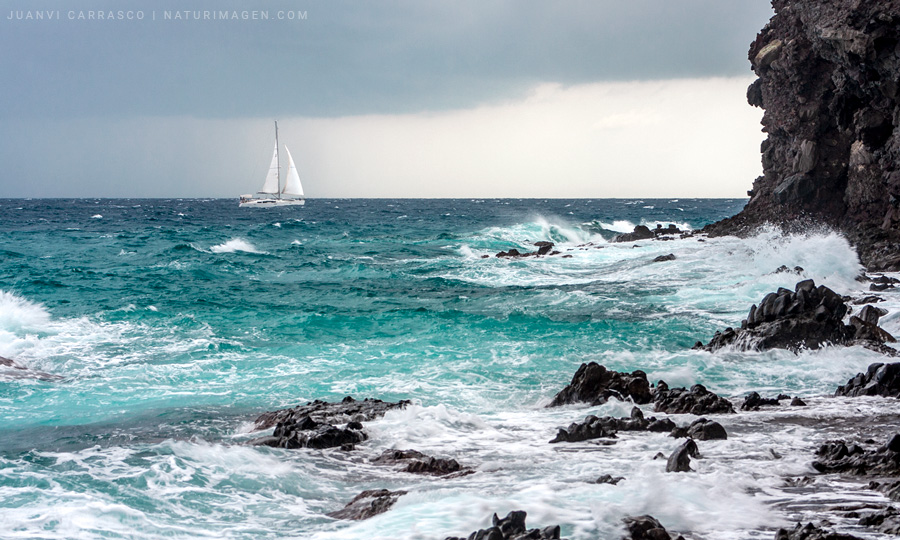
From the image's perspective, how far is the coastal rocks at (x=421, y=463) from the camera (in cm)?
715

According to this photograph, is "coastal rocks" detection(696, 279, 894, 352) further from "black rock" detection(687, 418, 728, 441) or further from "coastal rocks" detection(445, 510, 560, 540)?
"coastal rocks" detection(445, 510, 560, 540)

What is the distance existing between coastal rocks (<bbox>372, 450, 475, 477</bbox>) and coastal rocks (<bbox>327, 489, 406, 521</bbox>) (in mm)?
827

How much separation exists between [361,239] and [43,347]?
33.8m

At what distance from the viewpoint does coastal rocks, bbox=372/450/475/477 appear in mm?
7148

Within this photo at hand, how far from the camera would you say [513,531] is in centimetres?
496

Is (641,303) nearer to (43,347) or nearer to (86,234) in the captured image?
(43,347)

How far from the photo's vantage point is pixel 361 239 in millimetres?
48562

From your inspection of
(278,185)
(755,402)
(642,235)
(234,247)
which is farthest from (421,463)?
(278,185)

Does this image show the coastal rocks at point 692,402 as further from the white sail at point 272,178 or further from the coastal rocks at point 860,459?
the white sail at point 272,178

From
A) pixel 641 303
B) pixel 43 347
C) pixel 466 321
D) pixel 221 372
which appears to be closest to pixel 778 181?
pixel 641 303

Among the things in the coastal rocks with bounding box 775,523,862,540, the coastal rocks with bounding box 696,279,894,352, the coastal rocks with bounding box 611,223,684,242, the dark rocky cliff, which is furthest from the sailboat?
the coastal rocks with bounding box 775,523,862,540

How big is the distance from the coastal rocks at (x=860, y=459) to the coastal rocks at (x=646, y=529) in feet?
8.13

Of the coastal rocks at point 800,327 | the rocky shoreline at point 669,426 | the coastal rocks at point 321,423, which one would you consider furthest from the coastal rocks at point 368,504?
the coastal rocks at point 800,327

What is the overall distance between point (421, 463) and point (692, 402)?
13.9 ft
